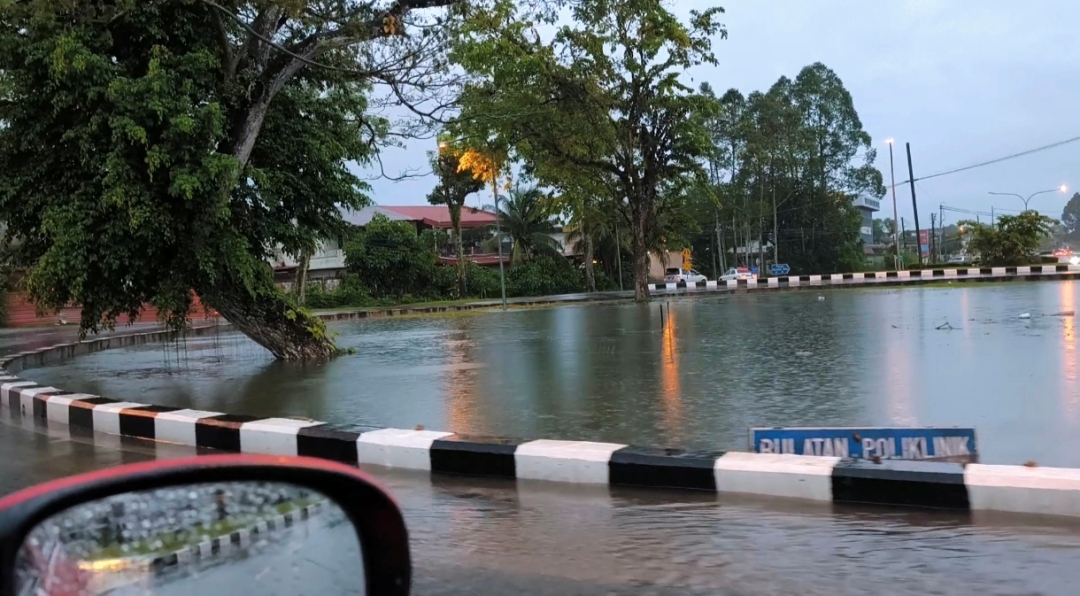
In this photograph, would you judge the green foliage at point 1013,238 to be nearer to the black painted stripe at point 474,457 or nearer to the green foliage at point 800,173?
the green foliage at point 800,173

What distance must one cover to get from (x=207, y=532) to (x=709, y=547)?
2.44 m

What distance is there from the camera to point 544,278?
44.4 metres

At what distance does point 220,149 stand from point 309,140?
4.00 feet

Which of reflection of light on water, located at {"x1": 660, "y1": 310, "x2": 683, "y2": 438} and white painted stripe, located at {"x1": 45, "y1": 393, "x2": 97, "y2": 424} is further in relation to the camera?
white painted stripe, located at {"x1": 45, "y1": 393, "x2": 97, "y2": 424}

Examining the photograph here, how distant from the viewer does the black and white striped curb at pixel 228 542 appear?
1477mm

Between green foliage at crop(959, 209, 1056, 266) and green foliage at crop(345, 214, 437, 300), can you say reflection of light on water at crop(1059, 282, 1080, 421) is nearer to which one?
green foliage at crop(959, 209, 1056, 266)

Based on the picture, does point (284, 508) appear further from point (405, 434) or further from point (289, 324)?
point (289, 324)

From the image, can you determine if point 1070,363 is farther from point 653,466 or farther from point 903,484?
point 653,466

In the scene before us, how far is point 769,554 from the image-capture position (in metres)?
3.37

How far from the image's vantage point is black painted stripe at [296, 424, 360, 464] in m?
5.45

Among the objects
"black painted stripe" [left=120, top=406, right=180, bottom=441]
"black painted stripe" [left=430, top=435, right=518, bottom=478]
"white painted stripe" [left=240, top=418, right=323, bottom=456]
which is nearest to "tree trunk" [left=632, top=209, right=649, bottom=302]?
"black painted stripe" [left=120, top=406, right=180, bottom=441]

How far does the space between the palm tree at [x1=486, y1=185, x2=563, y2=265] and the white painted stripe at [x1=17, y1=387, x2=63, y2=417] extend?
35.0 m

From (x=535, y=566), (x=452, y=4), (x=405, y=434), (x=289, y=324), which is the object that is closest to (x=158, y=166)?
(x=289, y=324)

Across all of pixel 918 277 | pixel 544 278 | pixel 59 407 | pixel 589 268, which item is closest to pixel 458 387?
pixel 59 407
